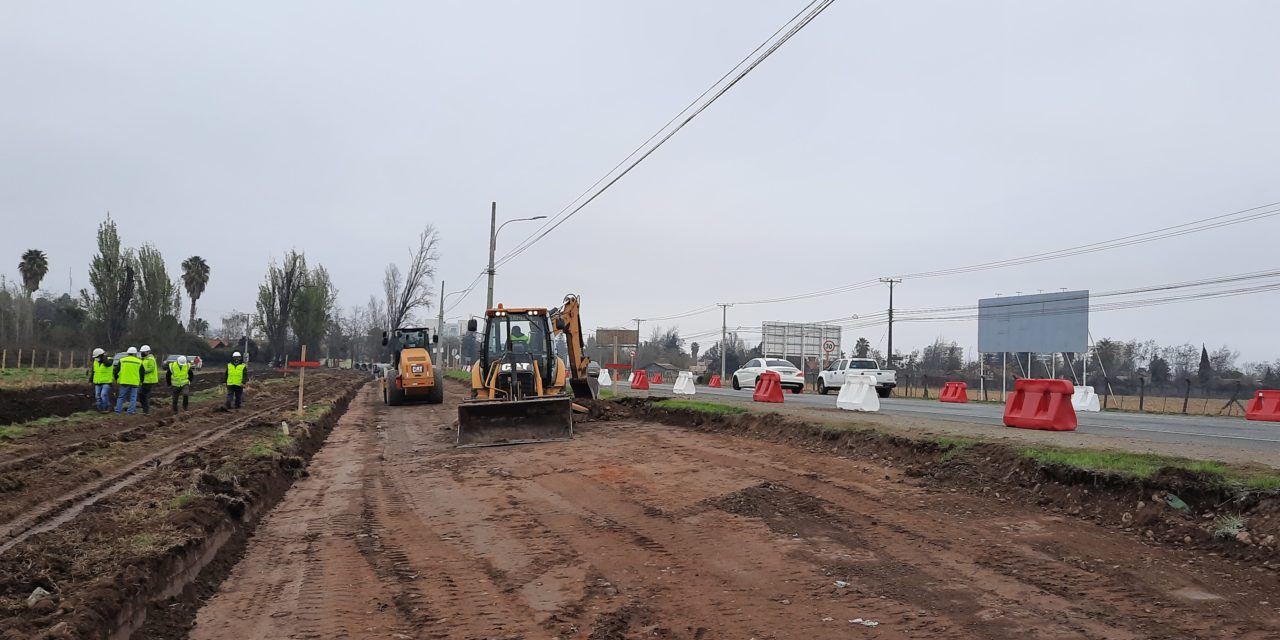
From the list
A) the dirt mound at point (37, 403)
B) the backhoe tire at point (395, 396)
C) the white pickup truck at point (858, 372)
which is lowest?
the dirt mound at point (37, 403)

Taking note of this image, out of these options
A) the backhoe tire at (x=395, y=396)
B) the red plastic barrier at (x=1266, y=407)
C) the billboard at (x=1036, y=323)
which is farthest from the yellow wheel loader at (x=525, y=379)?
the billboard at (x=1036, y=323)

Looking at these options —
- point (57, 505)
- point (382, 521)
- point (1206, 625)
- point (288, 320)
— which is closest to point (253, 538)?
point (382, 521)

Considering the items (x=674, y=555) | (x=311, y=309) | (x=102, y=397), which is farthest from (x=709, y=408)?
(x=311, y=309)

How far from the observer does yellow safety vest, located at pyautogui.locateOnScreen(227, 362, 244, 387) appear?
2302cm

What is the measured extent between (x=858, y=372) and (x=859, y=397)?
44.5ft

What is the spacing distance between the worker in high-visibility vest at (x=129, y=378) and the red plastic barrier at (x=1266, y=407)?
27834 millimetres

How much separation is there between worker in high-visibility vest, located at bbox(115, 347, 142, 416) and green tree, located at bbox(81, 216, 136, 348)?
4159 centimetres

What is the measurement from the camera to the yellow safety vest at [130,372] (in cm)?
2103

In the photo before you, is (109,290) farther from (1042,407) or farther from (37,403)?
(1042,407)

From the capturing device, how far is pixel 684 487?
972 cm

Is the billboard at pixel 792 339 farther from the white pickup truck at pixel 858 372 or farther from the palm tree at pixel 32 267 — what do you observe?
the palm tree at pixel 32 267

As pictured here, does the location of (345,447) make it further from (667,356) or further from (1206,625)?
(667,356)

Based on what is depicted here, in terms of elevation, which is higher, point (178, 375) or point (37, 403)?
point (178, 375)

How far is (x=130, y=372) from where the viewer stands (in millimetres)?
21109
